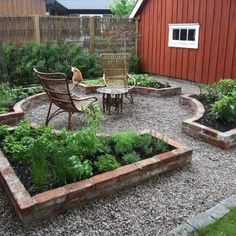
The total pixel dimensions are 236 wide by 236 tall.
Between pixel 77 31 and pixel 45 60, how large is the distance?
4.75 feet

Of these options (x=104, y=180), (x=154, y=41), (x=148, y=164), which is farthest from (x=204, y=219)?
(x=154, y=41)

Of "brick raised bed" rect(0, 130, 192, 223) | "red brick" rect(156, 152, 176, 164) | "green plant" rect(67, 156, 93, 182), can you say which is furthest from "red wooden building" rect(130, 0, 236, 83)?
"green plant" rect(67, 156, 93, 182)

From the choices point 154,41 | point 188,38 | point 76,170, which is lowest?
point 76,170

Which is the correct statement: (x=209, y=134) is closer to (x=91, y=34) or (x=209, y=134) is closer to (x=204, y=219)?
(x=204, y=219)

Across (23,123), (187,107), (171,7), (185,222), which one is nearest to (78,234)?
(185,222)

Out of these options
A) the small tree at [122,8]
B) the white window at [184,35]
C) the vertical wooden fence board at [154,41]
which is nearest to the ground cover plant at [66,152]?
the white window at [184,35]

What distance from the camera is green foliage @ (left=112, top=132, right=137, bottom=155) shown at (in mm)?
3213

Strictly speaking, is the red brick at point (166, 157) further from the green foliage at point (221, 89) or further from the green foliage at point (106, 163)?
the green foliage at point (221, 89)

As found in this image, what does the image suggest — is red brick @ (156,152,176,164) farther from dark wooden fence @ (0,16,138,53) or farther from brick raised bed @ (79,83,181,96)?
dark wooden fence @ (0,16,138,53)

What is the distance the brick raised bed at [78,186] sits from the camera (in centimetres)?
232

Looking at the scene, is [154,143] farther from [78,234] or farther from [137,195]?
[78,234]

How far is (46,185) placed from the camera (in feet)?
8.54

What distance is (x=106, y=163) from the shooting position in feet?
9.42

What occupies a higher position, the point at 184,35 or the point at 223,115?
the point at 184,35
